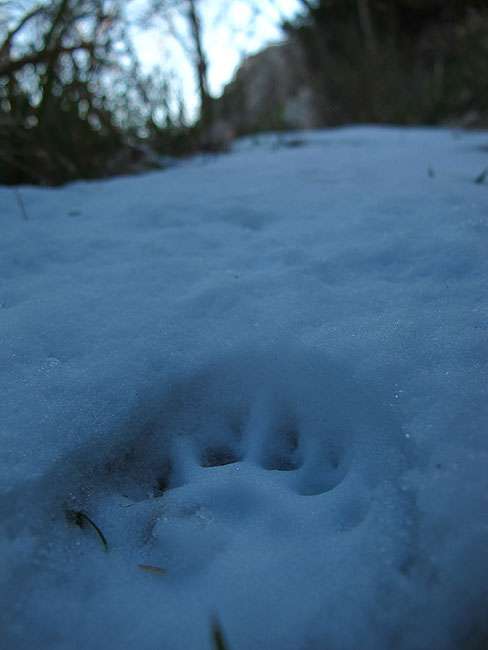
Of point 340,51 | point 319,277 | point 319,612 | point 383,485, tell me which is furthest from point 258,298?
point 340,51

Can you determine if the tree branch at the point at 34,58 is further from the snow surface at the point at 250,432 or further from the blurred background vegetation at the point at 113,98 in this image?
the snow surface at the point at 250,432

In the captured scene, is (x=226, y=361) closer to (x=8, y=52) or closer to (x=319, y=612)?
(x=319, y=612)

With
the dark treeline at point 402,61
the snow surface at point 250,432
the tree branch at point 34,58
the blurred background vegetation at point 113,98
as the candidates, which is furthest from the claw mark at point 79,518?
the dark treeline at point 402,61

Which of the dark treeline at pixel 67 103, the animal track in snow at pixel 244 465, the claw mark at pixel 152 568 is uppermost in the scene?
the dark treeline at pixel 67 103

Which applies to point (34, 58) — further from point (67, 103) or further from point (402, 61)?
point (402, 61)

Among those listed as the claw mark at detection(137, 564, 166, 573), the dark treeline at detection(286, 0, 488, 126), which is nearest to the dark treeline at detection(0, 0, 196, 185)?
the claw mark at detection(137, 564, 166, 573)

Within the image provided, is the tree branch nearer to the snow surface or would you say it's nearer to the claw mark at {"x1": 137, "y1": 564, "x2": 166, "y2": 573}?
the snow surface
